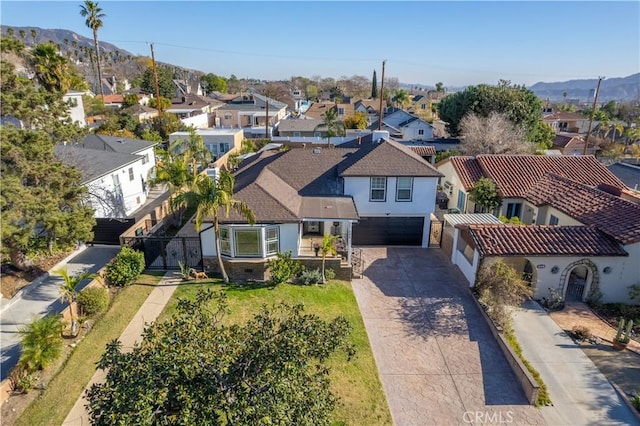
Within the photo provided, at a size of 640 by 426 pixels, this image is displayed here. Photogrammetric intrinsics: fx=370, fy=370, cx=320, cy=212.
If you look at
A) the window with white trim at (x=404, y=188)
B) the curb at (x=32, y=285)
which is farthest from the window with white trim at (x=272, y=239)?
the curb at (x=32, y=285)

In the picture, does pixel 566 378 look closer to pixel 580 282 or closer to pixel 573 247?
pixel 573 247

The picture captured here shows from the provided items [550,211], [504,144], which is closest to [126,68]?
[504,144]

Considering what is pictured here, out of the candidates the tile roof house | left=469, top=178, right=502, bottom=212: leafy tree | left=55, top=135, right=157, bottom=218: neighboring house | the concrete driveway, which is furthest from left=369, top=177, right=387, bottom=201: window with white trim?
left=55, top=135, right=157, bottom=218: neighboring house

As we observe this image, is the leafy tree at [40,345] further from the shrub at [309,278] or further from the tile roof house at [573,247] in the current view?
the tile roof house at [573,247]

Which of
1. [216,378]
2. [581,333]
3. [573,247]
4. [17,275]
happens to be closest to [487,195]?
[573,247]

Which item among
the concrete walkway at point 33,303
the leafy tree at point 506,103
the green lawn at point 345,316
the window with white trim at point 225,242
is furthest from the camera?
the leafy tree at point 506,103
